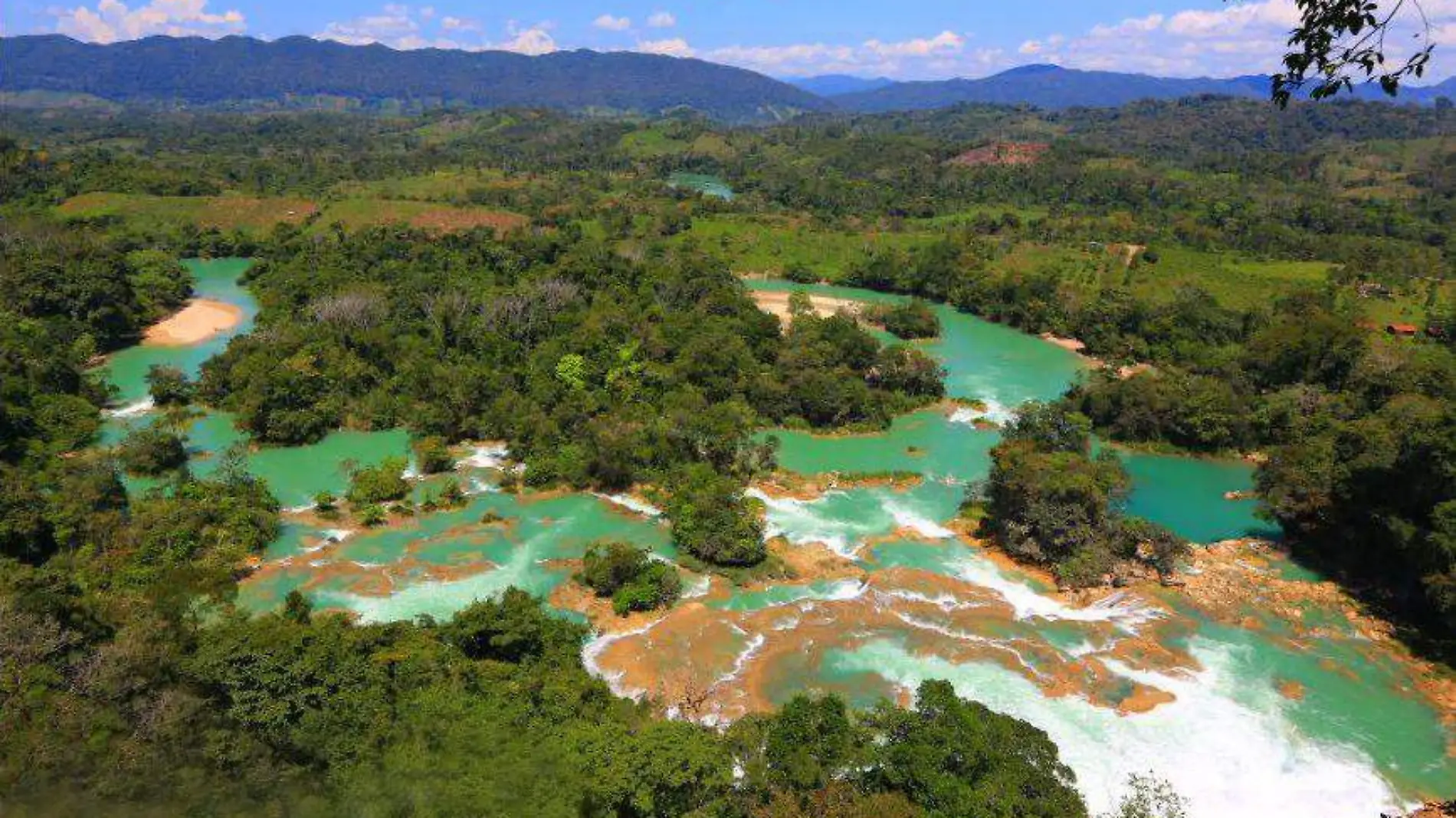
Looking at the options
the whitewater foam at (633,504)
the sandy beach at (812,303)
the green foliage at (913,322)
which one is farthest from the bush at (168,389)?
the green foliage at (913,322)

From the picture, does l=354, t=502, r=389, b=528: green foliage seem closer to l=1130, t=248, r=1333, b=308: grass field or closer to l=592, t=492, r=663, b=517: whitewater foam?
l=592, t=492, r=663, b=517: whitewater foam

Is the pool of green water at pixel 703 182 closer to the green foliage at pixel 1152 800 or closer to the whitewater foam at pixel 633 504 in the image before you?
the whitewater foam at pixel 633 504

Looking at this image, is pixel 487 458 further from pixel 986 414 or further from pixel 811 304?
pixel 811 304

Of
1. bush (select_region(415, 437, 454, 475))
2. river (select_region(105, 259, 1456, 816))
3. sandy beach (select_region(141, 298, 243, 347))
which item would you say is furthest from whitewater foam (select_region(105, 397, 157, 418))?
bush (select_region(415, 437, 454, 475))

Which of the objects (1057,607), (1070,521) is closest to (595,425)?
(1070,521)

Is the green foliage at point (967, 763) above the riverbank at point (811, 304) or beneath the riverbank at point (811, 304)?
above

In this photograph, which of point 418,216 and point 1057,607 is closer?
point 1057,607

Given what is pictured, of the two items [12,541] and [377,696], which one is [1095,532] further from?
[12,541]
